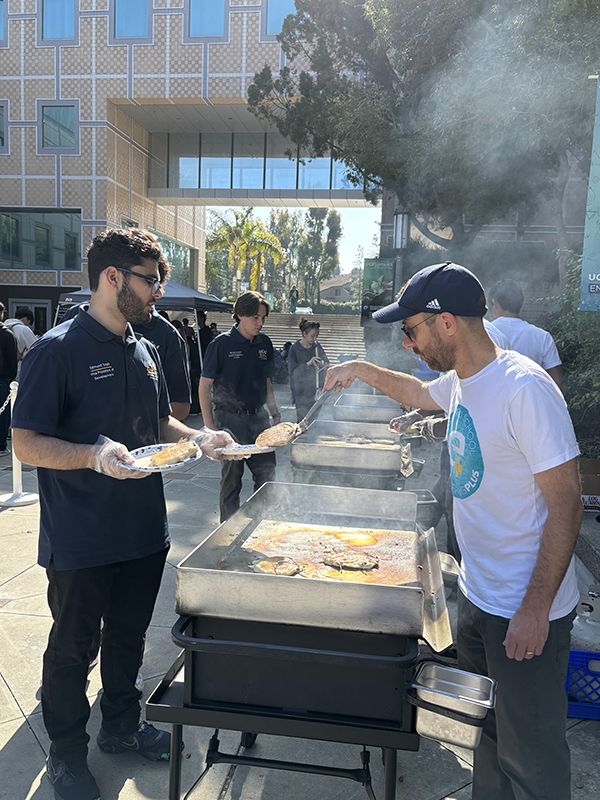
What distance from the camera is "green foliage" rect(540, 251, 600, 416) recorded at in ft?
22.4

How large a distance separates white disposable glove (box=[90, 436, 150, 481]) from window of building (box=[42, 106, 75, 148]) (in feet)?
88.8

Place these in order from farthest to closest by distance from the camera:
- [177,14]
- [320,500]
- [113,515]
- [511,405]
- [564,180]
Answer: [177,14] < [564,180] < [320,500] < [113,515] < [511,405]

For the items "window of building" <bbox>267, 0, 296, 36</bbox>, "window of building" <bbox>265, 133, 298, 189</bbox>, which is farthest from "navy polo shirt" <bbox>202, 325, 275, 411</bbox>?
"window of building" <bbox>265, 133, 298, 189</bbox>

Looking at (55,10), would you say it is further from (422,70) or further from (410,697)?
(410,697)

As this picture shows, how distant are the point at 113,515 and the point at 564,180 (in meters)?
13.4

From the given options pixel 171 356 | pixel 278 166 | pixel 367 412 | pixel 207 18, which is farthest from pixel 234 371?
pixel 278 166

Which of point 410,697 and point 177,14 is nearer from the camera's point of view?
point 410,697

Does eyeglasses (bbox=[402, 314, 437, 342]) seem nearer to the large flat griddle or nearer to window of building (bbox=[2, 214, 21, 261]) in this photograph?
the large flat griddle

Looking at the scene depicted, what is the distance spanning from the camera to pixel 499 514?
1.93 meters

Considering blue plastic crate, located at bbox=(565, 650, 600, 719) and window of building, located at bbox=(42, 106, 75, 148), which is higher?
window of building, located at bbox=(42, 106, 75, 148)

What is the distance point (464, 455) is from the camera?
204cm

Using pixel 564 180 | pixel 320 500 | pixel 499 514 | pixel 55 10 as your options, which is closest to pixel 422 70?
pixel 564 180

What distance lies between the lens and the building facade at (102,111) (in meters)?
23.8

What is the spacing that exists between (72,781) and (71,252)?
26345 millimetres
